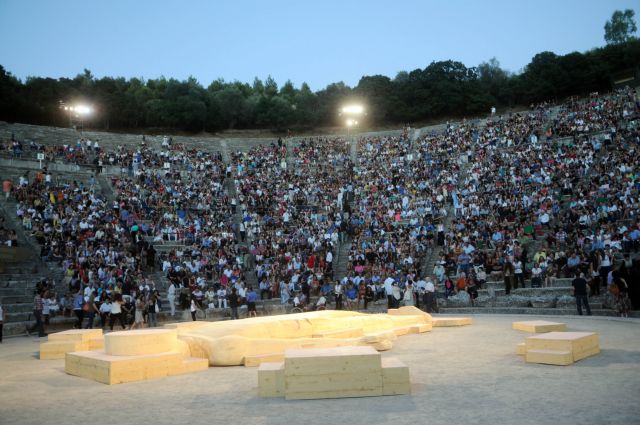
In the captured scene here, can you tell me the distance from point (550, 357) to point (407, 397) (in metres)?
3.16

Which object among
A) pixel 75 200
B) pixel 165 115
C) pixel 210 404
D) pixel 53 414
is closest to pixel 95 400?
pixel 53 414

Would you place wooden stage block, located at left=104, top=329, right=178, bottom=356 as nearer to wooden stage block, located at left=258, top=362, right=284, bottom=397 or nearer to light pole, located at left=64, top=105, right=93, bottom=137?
wooden stage block, located at left=258, top=362, right=284, bottom=397

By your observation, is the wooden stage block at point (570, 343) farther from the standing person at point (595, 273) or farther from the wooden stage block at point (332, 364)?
the standing person at point (595, 273)

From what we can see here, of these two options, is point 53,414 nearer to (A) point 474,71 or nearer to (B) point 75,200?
(B) point 75,200

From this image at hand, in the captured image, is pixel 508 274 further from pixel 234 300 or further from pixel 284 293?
pixel 234 300

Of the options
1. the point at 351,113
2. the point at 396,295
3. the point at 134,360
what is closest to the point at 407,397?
the point at 134,360

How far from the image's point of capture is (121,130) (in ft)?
176

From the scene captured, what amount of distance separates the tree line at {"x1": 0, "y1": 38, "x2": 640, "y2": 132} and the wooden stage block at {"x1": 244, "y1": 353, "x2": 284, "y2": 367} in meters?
46.3

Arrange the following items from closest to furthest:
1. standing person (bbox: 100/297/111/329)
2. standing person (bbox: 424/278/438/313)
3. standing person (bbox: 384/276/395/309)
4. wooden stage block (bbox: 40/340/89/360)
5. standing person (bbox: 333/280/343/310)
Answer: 1. wooden stage block (bbox: 40/340/89/360)
2. standing person (bbox: 100/297/111/329)
3. standing person (bbox: 424/278/438/313)
4. standing person (bbox: 384/276/395/309)
5. standing person (bbox: 333/280/343/310)

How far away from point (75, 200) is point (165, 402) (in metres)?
22.9

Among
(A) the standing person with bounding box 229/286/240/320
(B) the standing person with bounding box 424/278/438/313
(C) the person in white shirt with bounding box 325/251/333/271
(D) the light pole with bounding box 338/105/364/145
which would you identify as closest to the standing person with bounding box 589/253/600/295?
(B) the standing person with bounding box 424/278/438/313

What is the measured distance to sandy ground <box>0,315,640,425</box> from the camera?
18.5 ft

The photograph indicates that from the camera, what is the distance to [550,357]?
8375 mm

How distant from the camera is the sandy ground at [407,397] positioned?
18.5ft
